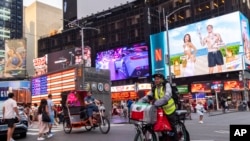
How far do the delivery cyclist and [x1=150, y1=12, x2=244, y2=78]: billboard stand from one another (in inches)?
1914

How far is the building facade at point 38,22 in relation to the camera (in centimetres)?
12344

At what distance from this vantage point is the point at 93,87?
28.0 m

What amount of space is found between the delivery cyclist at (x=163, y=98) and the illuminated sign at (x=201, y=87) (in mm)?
50440

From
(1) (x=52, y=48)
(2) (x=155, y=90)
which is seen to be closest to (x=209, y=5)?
(1) (x=52, y=48)

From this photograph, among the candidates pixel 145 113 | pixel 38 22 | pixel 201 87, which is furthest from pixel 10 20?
pixel 145 113

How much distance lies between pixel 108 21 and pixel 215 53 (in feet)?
99.9

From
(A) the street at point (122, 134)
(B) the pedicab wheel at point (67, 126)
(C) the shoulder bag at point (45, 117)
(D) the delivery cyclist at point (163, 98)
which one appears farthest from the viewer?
(B) the pedicab wheel at point (67, 126)

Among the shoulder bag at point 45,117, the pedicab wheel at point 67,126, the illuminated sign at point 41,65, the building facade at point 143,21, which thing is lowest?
the pedicab wheel at point 67,126

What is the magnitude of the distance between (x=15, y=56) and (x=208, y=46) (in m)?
38.3

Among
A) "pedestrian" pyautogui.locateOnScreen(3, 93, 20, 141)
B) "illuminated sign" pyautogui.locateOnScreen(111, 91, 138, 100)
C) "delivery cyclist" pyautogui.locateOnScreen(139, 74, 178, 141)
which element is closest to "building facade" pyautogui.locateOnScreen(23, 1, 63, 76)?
"illuminated sign" pyautogui.locateOnScreen(111, 91, 138, 100)

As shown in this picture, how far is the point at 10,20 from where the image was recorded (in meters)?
107

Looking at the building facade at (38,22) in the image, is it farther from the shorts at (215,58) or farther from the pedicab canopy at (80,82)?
the pedicab canopy at (80,82)

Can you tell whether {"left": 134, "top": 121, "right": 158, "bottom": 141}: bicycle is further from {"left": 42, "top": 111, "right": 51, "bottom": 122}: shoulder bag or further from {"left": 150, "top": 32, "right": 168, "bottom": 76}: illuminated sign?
{"left": 150, "top": 32, "right": 168, "bottom": 76}: illuminated sign

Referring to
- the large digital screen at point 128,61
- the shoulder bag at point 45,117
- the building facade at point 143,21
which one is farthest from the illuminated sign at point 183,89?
the shoulder bag at point 45,117
